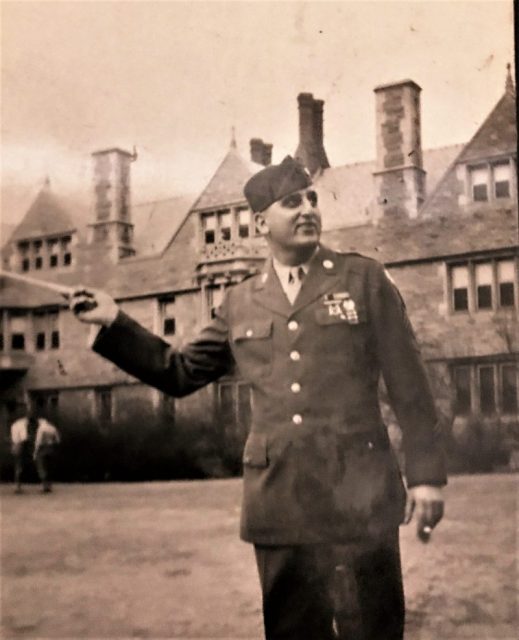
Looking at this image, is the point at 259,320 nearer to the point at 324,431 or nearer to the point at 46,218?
the point at 324,431

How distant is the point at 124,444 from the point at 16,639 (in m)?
0.53

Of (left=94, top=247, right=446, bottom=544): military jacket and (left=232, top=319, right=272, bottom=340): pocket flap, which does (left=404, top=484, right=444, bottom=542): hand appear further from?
(left=232, top=319, right=272, bottom=340): pocket flap

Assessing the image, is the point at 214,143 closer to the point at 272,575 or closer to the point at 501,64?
the point at 501,64

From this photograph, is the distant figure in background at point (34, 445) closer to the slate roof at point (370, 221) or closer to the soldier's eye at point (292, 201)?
the slate roof at point (370, 221)

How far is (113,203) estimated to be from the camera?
240 centimetres

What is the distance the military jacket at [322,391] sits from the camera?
188cm

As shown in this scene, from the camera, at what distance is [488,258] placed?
2.12 m

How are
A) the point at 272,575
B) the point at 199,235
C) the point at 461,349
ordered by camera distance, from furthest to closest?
the point at 199,235
the point at 461,349
the point at 272,575

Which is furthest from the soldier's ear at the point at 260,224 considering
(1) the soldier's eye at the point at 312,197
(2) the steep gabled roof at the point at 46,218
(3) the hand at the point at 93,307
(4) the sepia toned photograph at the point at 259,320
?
(2) the steep gabled roof at the point at 46,218

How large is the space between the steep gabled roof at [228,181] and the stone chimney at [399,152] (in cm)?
30

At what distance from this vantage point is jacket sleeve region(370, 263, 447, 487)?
1.87 meters

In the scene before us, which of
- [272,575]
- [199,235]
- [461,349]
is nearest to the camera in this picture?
[272,575]

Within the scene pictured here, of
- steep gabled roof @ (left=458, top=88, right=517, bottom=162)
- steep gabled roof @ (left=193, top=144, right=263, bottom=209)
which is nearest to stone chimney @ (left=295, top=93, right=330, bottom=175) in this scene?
steep gabled roof @ (left=193, top=144, right=263, bottom=209)

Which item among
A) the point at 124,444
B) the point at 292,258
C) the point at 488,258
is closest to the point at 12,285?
the point at 124,444
